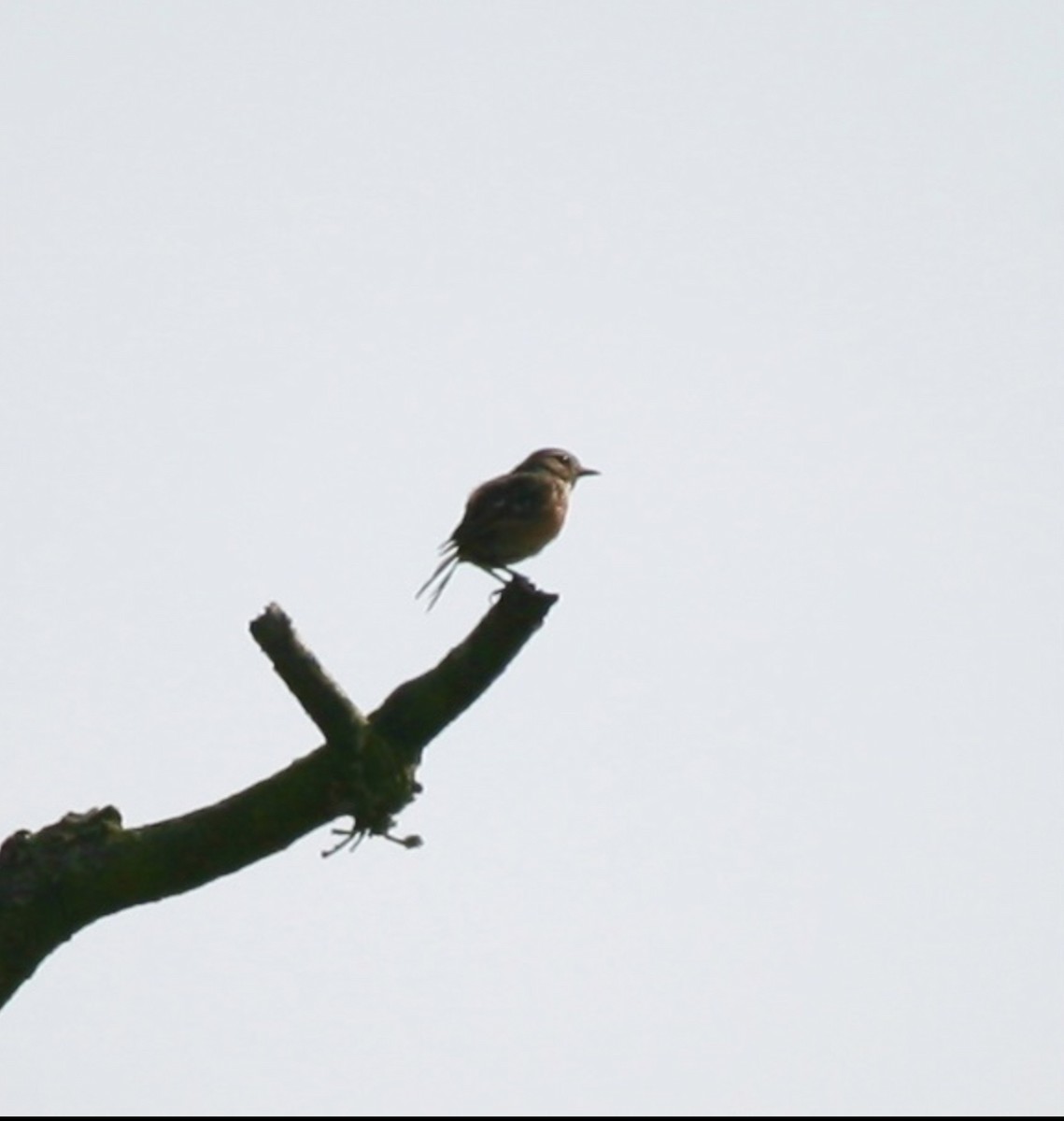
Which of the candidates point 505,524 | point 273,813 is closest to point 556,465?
point 505,524

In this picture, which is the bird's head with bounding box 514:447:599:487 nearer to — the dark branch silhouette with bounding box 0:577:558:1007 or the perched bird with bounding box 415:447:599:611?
the perched bird with bounding box 415:447:599:611

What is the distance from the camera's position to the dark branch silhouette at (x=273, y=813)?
217 inches

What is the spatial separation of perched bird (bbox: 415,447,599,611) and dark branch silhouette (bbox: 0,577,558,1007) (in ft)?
10.2

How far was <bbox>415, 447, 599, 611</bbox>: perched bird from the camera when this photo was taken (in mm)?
9242

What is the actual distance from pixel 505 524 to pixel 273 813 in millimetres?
3717

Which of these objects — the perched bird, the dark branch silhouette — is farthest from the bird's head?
the dark branch silhouette

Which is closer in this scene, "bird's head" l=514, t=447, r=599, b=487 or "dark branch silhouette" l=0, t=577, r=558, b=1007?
"dark branch silhouette" l=0, t=577, r=558, b=1007

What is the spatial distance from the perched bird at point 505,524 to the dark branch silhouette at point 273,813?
10.2ft

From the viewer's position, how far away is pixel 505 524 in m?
9.27

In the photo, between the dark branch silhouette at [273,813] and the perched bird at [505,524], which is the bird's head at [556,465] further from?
the dark branch silhouette at [273,813]

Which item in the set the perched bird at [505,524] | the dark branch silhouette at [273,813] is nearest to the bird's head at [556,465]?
the perched bird at [505,524]

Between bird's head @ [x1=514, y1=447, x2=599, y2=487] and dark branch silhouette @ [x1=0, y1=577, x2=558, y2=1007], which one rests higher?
bird's head @ [x1=514, y1=447, x2=599, y2=487]

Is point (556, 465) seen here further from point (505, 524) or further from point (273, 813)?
point (273, 813)

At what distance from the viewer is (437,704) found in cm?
593
